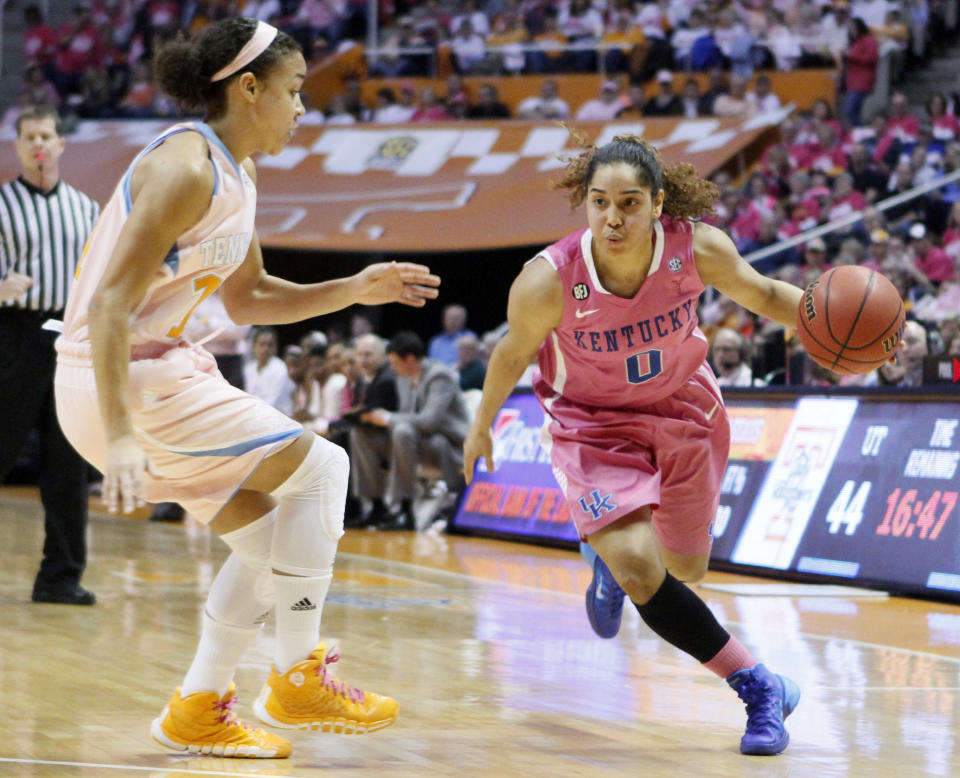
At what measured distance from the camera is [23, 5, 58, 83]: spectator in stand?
20.6 m

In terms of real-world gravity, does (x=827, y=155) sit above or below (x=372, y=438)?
above

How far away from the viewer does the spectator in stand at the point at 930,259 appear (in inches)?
452

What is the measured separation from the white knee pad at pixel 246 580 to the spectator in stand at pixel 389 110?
44.1 feet

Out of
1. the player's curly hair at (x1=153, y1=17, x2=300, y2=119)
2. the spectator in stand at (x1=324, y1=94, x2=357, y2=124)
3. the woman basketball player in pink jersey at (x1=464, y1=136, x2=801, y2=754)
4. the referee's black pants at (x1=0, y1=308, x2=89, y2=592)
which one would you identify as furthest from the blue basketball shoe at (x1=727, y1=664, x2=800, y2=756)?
the spectator in stand at (x1=324, y1=94, x2=357, y2=124)

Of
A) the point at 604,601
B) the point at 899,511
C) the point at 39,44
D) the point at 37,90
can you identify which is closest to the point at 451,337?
the point at 899,511

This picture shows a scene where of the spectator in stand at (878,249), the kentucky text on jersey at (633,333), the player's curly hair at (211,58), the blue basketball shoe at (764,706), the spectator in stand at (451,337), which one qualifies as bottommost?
the spectator in stand at (451,337)

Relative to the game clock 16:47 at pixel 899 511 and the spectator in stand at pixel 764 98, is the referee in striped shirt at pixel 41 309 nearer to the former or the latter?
the game clock 16:47 at pixel 899 511

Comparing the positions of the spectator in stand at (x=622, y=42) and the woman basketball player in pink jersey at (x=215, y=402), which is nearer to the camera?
the woman basketball player in pink jersey at (x=215, y=402)

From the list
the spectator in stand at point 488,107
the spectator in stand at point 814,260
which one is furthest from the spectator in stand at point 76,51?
the spectator in stand at point 814,260

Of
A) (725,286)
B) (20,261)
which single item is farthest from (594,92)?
(725,286)

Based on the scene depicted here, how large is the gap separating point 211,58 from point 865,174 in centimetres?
1050

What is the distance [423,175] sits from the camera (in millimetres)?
15305

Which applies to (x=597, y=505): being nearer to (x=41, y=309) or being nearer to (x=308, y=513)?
(x=308, y=513)

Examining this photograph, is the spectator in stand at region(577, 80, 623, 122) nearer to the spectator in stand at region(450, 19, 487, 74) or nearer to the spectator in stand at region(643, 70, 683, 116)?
the spectator in stand at region(643, 70, 683, 116)
